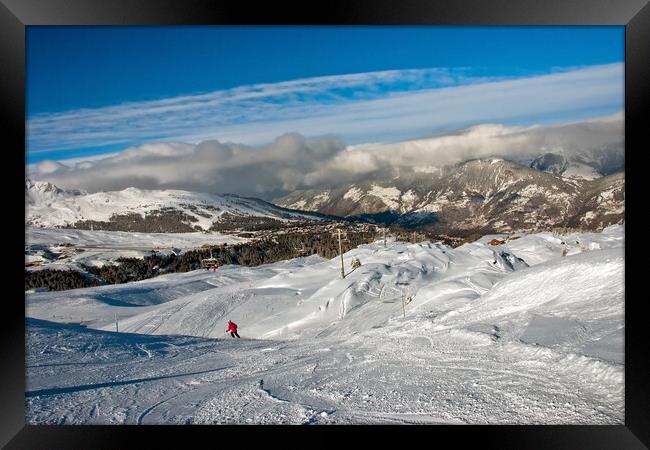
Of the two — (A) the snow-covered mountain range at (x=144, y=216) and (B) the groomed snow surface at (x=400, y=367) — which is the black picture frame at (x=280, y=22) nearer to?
(B) the groomed snow surface at (x=400, y=367)

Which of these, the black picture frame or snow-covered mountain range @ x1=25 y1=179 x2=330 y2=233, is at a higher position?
snow-covered mountain range @ x1=25 y1=179 x2=330 y2=233

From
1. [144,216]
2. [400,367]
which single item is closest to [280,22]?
[400,367]

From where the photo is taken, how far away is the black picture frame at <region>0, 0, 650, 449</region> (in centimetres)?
518

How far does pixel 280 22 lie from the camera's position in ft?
18.1

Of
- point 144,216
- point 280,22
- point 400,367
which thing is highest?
point 144,216

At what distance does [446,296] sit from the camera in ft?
45.8

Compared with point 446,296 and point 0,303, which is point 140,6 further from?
point 446,296

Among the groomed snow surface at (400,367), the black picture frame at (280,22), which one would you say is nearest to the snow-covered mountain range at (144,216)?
the groomed snow surface at (400,367)

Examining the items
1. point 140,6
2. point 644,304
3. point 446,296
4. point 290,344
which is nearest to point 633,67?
point 644,304

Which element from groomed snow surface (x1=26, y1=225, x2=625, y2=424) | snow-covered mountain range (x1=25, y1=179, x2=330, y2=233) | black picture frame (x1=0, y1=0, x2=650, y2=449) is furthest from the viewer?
snow-covered mountain range (x1=25, y1=179, x2=330, y2=233)

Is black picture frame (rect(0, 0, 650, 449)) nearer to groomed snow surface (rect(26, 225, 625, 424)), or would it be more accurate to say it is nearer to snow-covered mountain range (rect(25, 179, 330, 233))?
groomed snow surface (rect(26, 225, 625, 424))

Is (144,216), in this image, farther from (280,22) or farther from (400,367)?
(280,22)

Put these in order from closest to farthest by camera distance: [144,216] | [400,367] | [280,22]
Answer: [280,22], [400,367], [144,216]

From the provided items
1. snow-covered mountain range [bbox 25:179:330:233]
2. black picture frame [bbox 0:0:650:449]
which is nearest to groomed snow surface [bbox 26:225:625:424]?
black picture frame [bbox 0:0:650:449]
